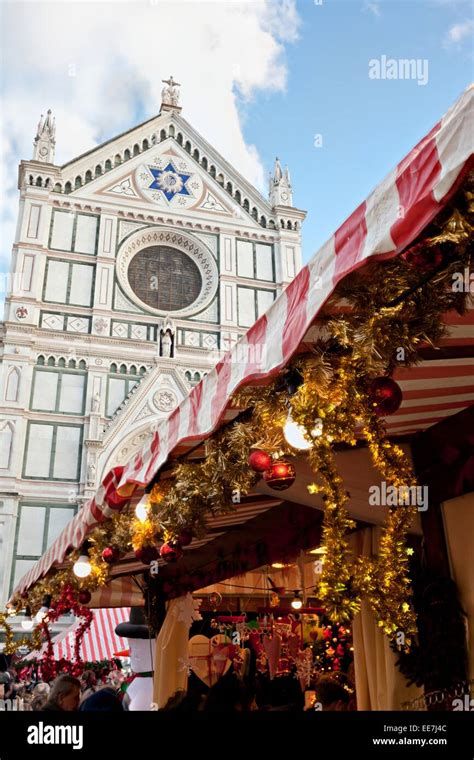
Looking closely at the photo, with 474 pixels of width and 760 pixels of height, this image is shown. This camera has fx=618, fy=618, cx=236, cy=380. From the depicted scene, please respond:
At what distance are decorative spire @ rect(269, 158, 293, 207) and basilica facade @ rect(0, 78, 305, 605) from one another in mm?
65

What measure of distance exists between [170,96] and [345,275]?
1104 inches

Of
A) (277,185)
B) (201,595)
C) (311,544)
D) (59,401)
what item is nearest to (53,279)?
(59,401)

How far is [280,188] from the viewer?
2605cm

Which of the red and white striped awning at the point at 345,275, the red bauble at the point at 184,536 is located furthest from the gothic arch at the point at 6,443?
the red and white striped awning at the point at 345,275

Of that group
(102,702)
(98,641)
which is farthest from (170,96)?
(102,702)

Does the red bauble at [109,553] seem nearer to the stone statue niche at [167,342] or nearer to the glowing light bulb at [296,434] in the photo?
the glowing light bulb at [296,434]

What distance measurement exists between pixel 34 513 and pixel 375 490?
1680cm

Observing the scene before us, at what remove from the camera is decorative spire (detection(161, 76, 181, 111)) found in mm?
26511

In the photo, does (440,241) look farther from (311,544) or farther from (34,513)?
(34,513)

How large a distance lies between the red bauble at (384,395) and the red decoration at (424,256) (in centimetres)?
71

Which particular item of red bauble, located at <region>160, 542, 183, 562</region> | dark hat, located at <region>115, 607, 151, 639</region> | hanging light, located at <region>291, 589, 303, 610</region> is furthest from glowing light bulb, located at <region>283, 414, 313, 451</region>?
hanging light, located at <region>291, 589, 303, 610</region>

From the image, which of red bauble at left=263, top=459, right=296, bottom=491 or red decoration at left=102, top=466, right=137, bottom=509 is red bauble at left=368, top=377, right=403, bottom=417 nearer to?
red bauble at left=263, top=459, right=296, bottom=491

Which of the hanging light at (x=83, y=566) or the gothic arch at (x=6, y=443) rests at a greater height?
the gothic arch at (x=6, y=443)

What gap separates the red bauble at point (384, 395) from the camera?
2.45 meters
